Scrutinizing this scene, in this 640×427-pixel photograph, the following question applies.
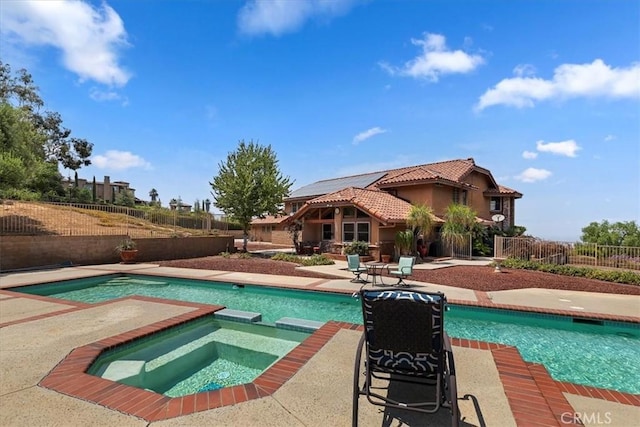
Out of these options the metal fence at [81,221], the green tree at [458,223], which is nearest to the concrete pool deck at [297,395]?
the metal fence at [81,221]

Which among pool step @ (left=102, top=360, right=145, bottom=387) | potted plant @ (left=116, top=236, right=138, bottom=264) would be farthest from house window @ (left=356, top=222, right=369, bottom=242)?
pool step @ (left=102, top=360, right=145, bottom=387)

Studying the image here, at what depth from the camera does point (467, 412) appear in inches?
124

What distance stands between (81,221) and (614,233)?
40538mm

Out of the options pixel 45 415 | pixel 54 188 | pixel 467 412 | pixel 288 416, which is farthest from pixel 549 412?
pixel 54 188

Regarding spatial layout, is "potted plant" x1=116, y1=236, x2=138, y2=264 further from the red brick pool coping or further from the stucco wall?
the red brick pool coping

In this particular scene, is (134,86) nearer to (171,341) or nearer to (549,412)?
(171,341)

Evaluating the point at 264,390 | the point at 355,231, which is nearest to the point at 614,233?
the point at 355,231

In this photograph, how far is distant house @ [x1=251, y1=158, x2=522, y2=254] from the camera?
19.8 meters

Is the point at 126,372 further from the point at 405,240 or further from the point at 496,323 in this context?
the point at 405,240

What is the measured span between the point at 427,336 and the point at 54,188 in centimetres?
4867

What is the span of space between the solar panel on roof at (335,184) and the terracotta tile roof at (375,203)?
751 cm

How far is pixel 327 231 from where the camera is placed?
23266 mm

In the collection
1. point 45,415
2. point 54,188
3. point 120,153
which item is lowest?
point 45,415

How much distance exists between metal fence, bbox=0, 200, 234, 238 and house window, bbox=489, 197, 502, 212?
24993mm
